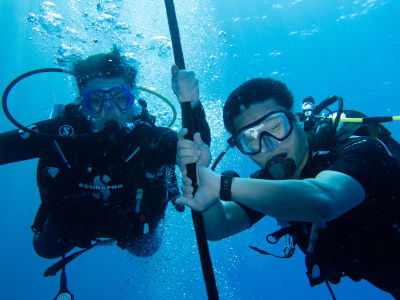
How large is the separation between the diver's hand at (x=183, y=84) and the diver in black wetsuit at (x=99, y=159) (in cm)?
162

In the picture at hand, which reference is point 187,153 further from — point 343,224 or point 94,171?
point 94,171

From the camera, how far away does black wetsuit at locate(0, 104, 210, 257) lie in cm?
372

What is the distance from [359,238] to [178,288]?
4264 centimetres

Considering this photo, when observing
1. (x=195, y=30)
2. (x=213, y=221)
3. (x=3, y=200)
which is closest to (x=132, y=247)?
(x=213, y=221)

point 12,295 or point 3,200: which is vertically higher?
point 3,200

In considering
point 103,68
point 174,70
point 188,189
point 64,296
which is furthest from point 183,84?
point 64,296

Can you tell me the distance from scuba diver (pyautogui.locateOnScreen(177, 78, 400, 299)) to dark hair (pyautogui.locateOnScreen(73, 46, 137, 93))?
205cm

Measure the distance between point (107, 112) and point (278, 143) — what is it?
2564 millimetres

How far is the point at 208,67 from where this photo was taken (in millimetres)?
30484

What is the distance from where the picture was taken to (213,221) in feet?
10.1

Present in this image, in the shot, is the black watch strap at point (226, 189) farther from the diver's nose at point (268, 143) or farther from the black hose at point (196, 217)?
the diver's nose at point (268, 143)

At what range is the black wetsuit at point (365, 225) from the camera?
2338 mm

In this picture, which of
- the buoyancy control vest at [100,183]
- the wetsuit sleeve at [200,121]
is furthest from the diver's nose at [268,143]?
the buoyancy control vest at [100,183]

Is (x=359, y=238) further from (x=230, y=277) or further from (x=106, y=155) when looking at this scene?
(x=230, y=277)
